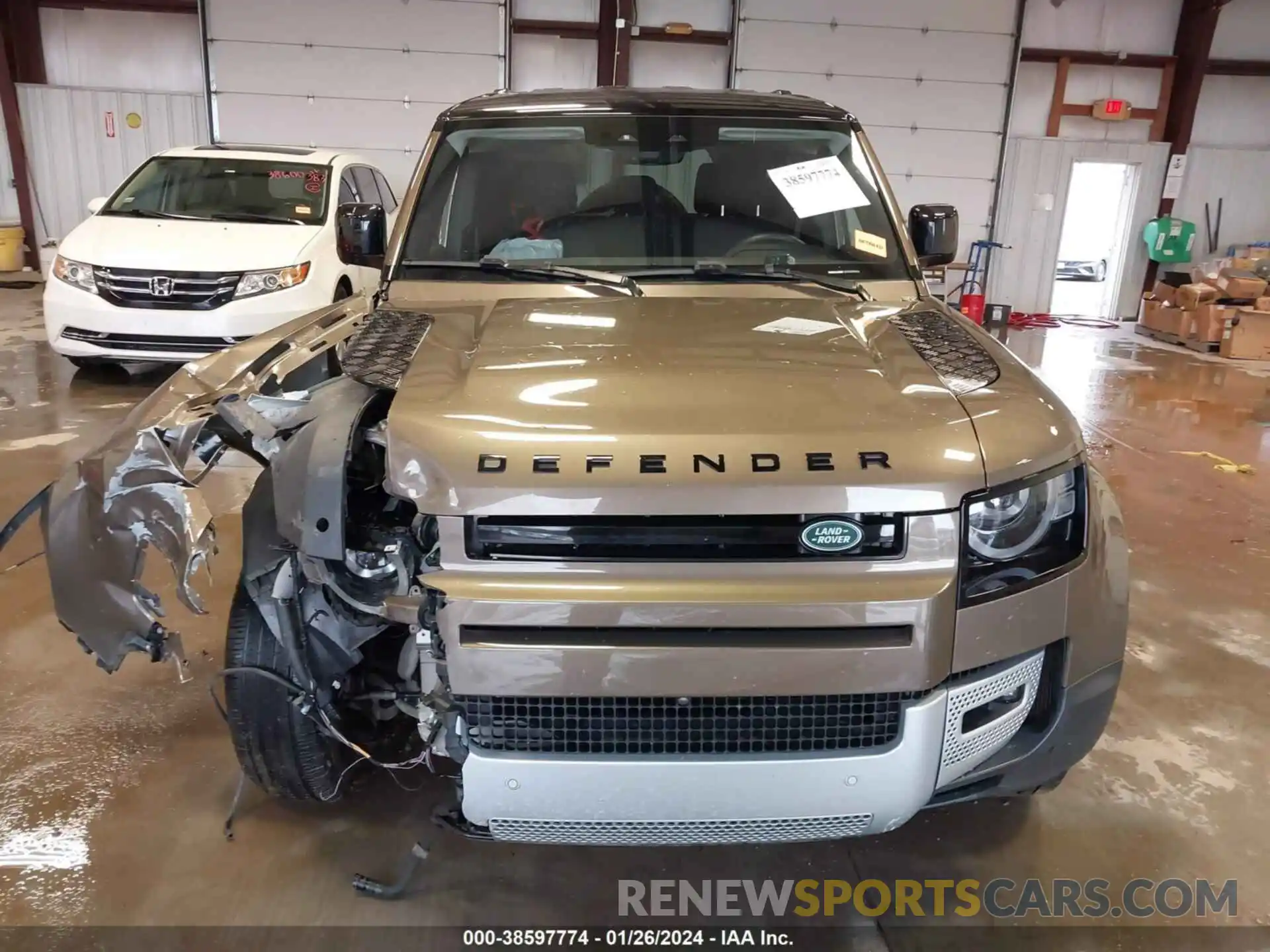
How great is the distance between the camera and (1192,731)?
2.83 m

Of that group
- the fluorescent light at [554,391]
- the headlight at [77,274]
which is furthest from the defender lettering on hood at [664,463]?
the headlight at [77,274]

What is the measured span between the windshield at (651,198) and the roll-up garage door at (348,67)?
8475 mm

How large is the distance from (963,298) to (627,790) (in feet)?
36.3

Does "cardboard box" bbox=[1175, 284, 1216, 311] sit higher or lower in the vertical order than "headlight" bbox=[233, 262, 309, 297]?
lower

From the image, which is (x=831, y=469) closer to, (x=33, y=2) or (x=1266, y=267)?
(x=1266, y=267)

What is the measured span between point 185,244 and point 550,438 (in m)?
5.47

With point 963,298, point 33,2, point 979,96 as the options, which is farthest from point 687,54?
point 33,2

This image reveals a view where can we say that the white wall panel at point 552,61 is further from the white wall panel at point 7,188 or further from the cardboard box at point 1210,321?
the cardboard box at point 1210,321

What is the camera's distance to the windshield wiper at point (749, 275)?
2.57 metres

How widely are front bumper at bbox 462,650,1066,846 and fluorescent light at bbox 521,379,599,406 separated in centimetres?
63

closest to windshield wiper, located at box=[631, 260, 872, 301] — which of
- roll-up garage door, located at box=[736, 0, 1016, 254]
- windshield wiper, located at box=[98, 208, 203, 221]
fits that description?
windshield wiper, located at box=[98, 208, 203, 221]

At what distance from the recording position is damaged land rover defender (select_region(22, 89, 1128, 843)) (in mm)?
1583

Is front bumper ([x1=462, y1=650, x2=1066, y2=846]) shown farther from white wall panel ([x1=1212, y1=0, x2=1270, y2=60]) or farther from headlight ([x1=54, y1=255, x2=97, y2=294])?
white wall panel ([x1=1212, y1=0, x2=1270, y2=60])

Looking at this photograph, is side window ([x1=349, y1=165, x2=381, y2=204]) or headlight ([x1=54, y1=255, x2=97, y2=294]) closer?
headlight ([x1=54, y1=255, x2=97, y2=294])
